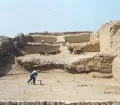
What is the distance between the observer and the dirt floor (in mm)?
14729

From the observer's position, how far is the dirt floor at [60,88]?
14729 mm

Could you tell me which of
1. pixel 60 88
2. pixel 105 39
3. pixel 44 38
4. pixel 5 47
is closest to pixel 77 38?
pixel 44 38

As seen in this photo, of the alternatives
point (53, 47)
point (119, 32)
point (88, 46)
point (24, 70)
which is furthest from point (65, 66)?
point (53, 47)

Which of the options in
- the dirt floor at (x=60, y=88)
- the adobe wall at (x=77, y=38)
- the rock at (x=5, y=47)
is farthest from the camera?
the adobe wall at (x=77, y=38)

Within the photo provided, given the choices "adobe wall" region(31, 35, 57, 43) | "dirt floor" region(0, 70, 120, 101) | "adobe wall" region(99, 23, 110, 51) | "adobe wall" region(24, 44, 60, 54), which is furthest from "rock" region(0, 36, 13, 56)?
"adobe wall" region(31, 35, 57, 43)

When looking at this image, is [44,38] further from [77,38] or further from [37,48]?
[37,48]

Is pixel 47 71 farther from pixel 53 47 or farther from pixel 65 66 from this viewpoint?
pixel 53 47

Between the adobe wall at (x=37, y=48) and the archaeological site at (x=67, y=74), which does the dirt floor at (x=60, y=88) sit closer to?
the archaeological site at (x=67, y=74)

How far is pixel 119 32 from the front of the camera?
916 inches

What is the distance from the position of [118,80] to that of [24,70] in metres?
6.19

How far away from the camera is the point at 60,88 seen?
17.2 meters

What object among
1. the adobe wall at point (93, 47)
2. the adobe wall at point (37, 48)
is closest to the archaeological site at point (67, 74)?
the adobe wall at point (93, 47)

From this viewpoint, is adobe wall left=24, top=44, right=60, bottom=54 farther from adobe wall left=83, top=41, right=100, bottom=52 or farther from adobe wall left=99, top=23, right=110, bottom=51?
adobe wall left=99, top=23, right=110, bottom=51

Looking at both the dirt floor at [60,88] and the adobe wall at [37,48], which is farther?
the adobe wall at [37,48]
